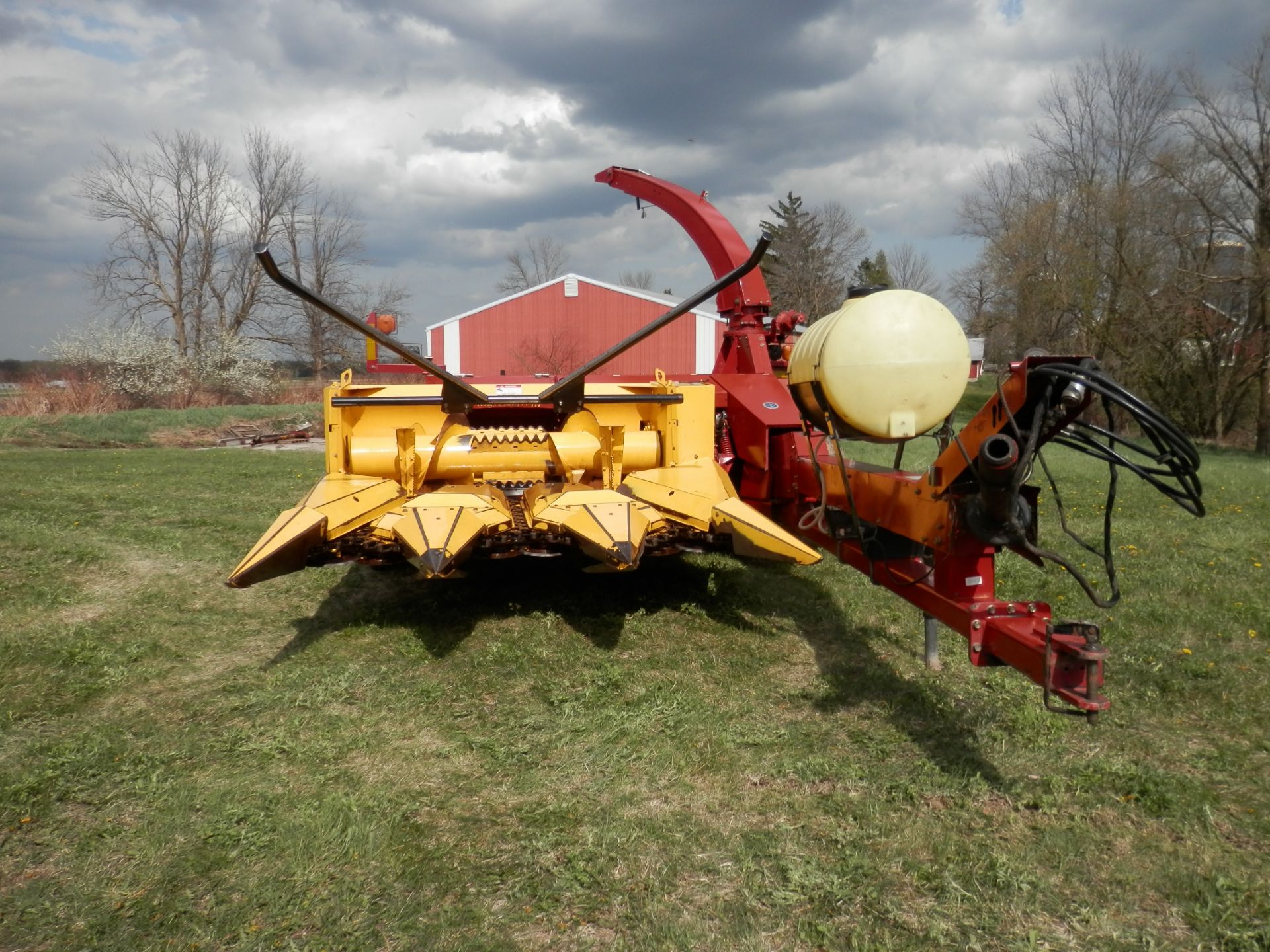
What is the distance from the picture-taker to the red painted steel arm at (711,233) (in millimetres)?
5660

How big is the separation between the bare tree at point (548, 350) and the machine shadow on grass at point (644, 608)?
73.3 ft

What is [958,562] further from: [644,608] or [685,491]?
[644,608]

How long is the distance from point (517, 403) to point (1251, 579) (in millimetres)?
4691

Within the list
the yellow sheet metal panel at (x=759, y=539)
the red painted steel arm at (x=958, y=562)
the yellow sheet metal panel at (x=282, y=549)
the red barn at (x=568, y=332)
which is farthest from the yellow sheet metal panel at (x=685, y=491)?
the red barn at (x=568, y=332)

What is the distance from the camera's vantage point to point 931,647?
13.0 feet

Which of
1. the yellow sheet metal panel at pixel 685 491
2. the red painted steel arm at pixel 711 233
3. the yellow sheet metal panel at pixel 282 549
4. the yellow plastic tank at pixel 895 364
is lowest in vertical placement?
the yellow sheet metal panel at pixel 282 549

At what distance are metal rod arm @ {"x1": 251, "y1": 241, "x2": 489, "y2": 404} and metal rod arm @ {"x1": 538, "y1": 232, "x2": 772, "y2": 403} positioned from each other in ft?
1.28

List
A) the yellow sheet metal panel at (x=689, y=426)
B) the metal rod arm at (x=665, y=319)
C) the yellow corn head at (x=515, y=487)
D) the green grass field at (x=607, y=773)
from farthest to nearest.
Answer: the yellow sheet metal panel at (x=689, y=426) → the yellow corn head at (x=515, y=487) → the metal rod arm at (x=665, y=319) → the green grass field at (x=607, y=773)

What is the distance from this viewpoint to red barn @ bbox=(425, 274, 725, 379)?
1081 inches

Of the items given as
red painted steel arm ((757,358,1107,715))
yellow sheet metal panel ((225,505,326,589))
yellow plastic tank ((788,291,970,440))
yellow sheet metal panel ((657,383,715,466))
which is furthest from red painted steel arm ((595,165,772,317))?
yellow sheet metal panel ((225,505,326,589))

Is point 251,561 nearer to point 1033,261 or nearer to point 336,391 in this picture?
point 336,391

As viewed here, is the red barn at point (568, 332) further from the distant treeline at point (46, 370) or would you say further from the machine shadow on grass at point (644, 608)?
the machine shadow on grass at point (644, 608)

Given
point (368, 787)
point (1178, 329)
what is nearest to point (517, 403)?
point (368, 787)

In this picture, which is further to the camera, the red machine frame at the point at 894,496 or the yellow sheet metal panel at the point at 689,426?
the yellow sheet metal panel at the point at 689,426
